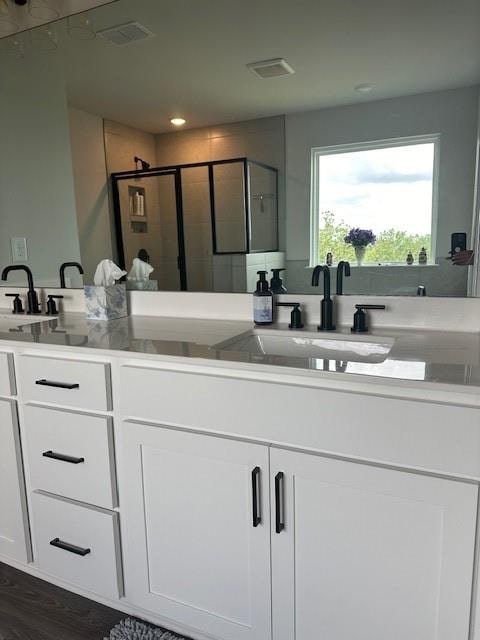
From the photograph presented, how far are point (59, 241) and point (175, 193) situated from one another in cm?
71

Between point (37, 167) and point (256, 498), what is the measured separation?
1864 millimetres

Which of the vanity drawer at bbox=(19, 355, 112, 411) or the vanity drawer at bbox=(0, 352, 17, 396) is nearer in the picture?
the vanity drawer at bbox=(19, 355, 112, 411)

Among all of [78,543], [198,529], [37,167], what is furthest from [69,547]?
[37,167]

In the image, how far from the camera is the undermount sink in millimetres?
1349

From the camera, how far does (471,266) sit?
4.45 feet

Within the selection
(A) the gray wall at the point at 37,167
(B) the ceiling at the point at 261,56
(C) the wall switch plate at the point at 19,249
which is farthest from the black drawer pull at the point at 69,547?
(B) the ceiling at the point at 261,56

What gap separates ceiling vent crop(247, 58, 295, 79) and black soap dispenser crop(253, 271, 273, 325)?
2.36ft

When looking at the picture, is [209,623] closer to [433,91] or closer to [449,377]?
[449,377]

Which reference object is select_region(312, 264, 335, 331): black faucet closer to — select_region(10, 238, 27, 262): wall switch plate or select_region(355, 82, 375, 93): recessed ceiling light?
select_region(355, 82, 375, 93): recessed ceiling light

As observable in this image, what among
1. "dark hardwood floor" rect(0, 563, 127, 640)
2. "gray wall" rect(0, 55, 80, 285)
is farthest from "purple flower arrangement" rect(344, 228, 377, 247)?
"dark hardwood floor" rect(0, 563, 127, 640)

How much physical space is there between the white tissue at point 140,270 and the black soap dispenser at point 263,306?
0.52 metres

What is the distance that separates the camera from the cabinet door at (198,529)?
1.14 meters

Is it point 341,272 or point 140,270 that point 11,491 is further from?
point 341,272

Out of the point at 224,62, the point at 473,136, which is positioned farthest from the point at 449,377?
the point at 224,62
